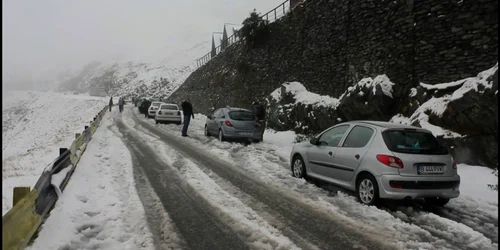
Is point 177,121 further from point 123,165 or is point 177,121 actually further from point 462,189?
point 462,189

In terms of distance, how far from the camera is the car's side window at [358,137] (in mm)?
6473

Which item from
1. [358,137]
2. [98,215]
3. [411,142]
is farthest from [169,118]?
[411,142]

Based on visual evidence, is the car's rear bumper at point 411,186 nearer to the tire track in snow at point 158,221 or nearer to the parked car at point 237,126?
the tire track in snow at point 158,221

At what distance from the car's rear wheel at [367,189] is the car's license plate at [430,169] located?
746mm

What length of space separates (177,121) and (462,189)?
1897cm

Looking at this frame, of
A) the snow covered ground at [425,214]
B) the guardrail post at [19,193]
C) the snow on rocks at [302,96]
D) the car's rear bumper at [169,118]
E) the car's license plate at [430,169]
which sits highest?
the snow on rocks at [302,96]

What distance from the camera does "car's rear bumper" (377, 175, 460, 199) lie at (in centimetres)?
566

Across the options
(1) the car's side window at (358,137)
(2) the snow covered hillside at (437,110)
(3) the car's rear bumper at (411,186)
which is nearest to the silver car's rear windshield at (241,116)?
(2) the snow covered hillside at (437,110)

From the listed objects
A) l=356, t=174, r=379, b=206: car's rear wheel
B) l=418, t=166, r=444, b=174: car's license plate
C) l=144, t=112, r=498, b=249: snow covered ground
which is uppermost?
l=418, t=166, r=444, b=174: car's license plate

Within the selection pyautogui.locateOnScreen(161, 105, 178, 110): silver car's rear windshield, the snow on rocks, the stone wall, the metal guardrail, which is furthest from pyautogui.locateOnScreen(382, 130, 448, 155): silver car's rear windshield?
pyautogui.locateOnScreen(161, 105, 178, 110): silver car's rear windshield

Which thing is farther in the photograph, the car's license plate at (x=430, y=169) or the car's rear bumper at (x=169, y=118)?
the car's rear bumper at (x=169, y=118)

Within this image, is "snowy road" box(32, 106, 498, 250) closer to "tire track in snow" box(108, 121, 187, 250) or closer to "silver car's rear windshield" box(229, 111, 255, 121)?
"tire track in snow" box(108, 121, 187, 250)

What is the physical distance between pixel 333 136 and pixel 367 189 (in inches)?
62.9

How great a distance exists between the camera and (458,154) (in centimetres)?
866
